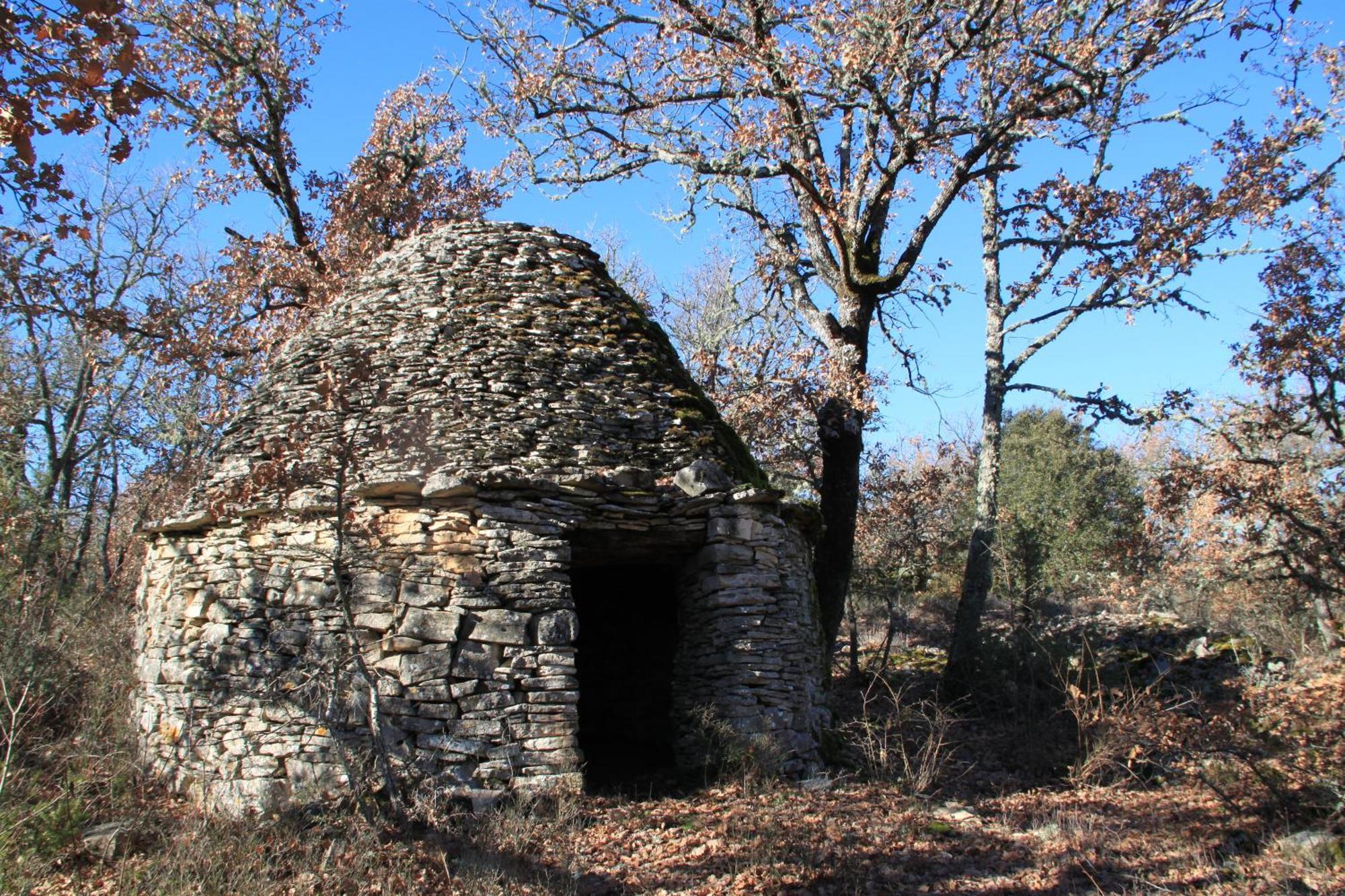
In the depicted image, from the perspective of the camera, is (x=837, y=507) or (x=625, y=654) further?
(x=837, y=507)

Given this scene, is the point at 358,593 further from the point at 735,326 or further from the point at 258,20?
the point at 258,20

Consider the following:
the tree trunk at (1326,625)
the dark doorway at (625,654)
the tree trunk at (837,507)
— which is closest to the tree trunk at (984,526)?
the tree trunk at (837,507)

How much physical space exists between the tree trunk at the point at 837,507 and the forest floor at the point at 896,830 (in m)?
2.02

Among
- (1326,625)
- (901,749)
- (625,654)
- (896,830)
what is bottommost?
(896,830)

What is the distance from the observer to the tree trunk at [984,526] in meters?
11.1

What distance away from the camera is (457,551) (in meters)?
5.96

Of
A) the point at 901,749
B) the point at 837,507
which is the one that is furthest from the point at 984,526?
the point at 901,749

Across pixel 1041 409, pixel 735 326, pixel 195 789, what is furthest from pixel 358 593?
pixel 1041 409

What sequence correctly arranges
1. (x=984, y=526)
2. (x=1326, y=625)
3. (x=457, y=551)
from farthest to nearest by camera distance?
(x=984, y=526) < (x=1326, y=625) < (x=457, y=551)

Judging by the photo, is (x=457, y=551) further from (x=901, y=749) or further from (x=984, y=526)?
(x=984, y=526)

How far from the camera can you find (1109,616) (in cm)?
1190

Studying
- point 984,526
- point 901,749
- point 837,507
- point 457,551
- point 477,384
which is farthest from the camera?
point 984,526

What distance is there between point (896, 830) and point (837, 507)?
4.75m

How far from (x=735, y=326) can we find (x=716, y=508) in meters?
7.01
